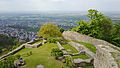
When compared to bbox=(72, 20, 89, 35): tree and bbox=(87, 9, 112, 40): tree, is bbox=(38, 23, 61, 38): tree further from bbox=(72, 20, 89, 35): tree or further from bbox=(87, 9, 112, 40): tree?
bbox=(87, 9, 112, 40): tree

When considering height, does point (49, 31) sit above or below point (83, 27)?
below

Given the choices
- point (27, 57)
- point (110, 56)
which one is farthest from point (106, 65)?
point (27, 57)

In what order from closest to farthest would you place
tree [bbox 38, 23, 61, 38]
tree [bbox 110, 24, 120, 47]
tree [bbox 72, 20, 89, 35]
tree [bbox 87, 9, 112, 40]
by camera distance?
tree [bbox 38, 23, 61, 38] → tree [bbox 110, 24, 120, 47] → tree [bbox 87, 9, 112, 40] → tree [bbox 72, 20, 89, 35]

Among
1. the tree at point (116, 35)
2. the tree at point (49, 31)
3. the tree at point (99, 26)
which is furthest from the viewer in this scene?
the tree at point (99, 26)

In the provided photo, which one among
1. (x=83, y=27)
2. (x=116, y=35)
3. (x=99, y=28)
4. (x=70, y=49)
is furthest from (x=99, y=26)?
(x=70, y=49)

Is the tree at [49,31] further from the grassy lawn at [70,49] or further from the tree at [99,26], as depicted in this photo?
the grassy lawn at [70,49]

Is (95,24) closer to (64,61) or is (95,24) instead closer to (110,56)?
(64,61)

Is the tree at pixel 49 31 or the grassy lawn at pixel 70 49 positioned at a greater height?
the grassy lawn at pixel 70 49

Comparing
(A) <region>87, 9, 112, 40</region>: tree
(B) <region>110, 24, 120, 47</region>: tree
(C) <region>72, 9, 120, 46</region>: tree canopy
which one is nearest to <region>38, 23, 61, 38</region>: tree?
(C) <region>72, 9, 120, 46</region>: tree canopy

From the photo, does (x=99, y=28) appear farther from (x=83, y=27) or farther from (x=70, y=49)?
(x=70, y=49)

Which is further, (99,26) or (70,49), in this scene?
(99,26)

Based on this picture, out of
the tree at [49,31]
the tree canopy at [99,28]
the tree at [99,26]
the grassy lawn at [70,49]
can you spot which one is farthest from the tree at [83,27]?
the grassy lawn at [70,49]

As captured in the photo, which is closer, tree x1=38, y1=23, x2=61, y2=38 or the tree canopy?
tree x1=38, y1=23, x2=61, y2=38

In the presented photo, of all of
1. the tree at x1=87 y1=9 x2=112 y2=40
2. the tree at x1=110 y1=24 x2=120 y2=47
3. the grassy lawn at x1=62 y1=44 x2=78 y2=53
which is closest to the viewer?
the grassy lawn at x1=62 y1=44 x2=78 y2=53
